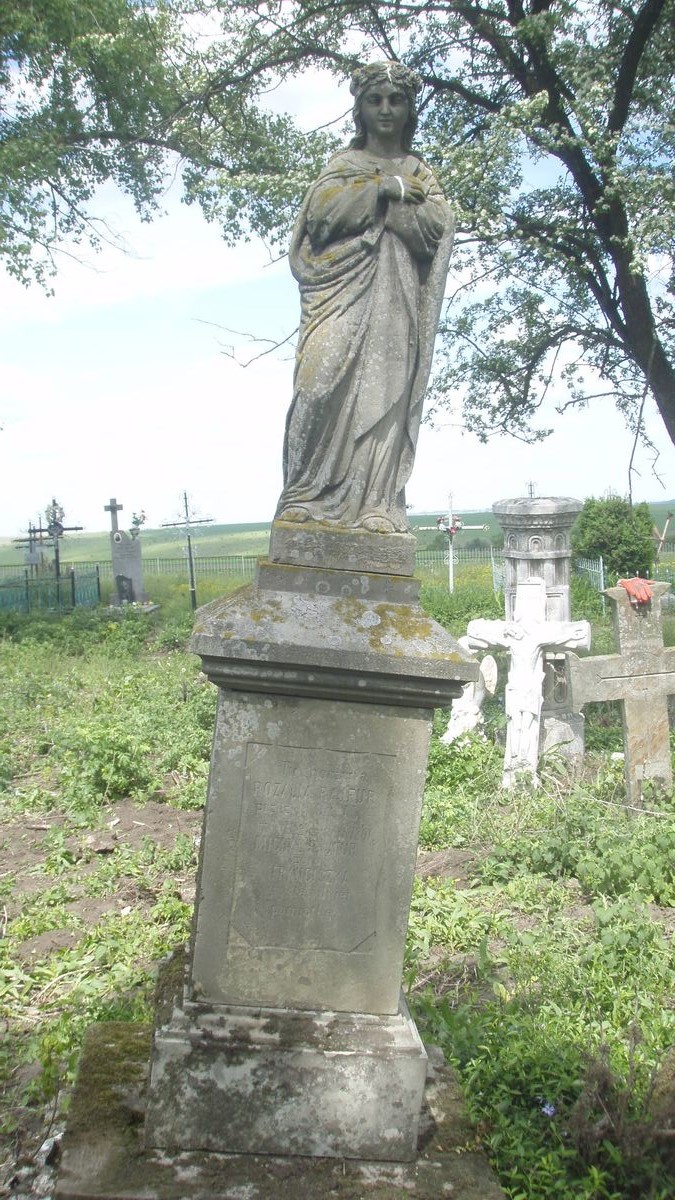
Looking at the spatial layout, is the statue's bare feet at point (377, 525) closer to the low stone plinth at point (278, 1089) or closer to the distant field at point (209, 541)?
the low stone plinth at point (278, 1089)

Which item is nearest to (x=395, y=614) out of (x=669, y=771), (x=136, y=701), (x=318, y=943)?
(x=318, y=943)

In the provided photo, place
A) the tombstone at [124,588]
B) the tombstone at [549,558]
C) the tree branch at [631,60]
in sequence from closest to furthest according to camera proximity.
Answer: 1. the tombstone at [549,558]
2. the tree branch at [631,60]
3. the tombstone at [124,588]

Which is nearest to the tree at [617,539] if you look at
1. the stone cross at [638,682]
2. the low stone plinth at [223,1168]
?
the stone cross at [638,682]

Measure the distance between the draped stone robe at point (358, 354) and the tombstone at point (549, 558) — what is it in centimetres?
521

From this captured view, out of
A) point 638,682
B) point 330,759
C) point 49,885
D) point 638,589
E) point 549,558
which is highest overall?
point 549,558

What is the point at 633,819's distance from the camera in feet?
20.8

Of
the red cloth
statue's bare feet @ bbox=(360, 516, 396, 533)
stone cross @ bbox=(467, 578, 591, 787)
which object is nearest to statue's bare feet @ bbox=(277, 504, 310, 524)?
statue's bare feet @ bbox=(360, 516, 396, 533)

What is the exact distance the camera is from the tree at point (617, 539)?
19.8 metres

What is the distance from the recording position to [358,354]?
3191 mm

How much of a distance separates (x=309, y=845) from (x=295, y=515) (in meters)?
Result: 1.00

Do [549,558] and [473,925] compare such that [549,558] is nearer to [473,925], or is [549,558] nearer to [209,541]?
[473,925]

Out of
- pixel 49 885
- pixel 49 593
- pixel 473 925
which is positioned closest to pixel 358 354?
pixel 473 925

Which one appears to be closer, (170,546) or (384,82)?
(384,82)

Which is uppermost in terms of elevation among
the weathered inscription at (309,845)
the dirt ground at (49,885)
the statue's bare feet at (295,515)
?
the statue's bare feet at (295,515)
